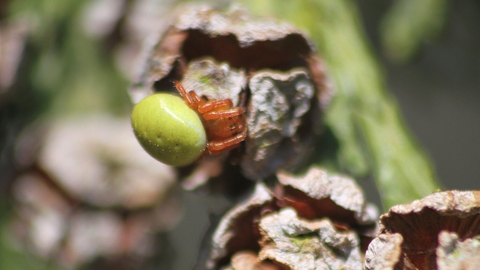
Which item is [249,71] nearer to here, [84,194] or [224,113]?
[224,113]

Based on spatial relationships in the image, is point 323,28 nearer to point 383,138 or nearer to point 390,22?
point 383,138

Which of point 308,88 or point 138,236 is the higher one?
point 308,88

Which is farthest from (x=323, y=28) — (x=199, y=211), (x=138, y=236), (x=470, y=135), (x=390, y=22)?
(x=470, y=135)

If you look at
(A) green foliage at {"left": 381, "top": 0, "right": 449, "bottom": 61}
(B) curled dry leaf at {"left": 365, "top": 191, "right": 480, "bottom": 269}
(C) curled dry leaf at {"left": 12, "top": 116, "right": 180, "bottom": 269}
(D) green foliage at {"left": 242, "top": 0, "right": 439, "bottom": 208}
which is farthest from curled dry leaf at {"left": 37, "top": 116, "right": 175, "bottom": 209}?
(B) curled dry leaf at {"left": 365, "top": 191, "right": 480, "bottom": 269}

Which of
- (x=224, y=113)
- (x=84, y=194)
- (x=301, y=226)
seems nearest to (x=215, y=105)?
(x=224, y=113)

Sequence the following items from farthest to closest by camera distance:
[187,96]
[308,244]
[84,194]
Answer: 1. [84,194]
2. [187,96]
3. [308,244]

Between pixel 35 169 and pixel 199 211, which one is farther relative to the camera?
pixel 199 211

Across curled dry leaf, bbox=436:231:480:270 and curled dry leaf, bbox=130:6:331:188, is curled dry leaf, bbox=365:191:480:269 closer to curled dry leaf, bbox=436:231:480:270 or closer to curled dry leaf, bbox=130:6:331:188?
curled dry leaf, bbox=436:231:480:270
